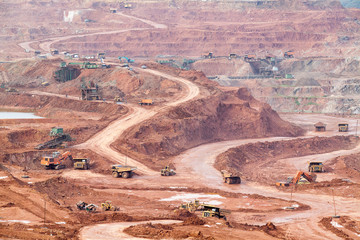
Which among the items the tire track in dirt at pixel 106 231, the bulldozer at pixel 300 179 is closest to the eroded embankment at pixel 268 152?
the bulldozer at pixel 300 179

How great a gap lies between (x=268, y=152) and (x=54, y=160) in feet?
110

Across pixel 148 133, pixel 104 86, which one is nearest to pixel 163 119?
pixel 148 133

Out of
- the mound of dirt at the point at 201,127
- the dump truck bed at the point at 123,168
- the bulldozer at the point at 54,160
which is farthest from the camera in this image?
the mound of dirt at the point at 201,127

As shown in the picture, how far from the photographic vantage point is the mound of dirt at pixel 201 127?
78625 mm

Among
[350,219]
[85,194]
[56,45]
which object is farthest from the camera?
[56,45]

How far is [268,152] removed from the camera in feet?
295

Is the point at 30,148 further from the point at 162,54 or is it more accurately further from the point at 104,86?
the point at 162,54

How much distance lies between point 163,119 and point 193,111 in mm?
8117

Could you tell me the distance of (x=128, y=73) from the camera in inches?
4552

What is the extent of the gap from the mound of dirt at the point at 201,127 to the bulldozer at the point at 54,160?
835cm

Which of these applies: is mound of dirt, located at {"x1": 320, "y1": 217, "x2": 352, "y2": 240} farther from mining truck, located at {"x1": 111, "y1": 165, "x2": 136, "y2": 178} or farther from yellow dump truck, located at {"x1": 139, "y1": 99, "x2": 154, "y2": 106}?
yellow dump truck, located at {"x1": 139, "y1": 99, "x2": 154, "y2": 106}

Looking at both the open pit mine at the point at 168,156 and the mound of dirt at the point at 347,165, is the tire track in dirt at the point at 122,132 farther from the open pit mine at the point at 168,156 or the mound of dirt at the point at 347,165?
the mound of dirt at the point at 347,165

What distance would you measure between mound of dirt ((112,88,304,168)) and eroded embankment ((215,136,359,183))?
5863 millimetres

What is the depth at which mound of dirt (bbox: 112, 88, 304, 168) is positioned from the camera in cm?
7862
